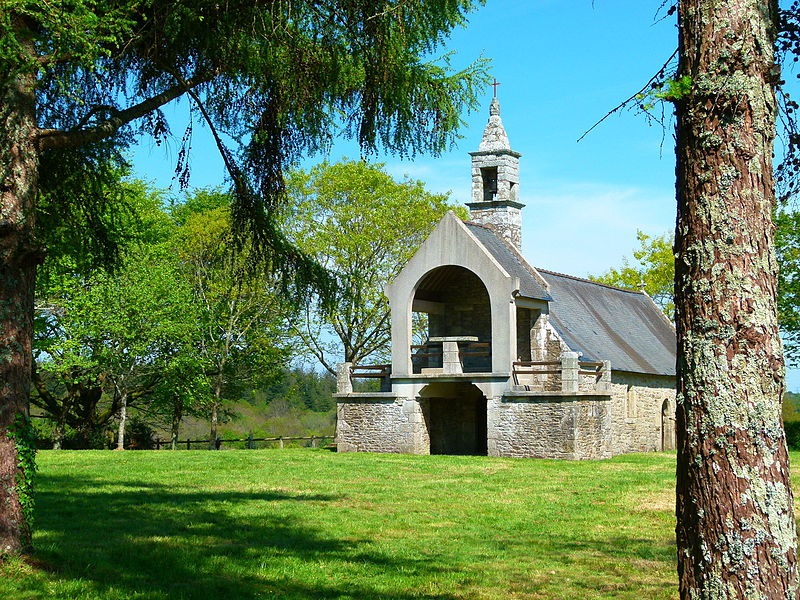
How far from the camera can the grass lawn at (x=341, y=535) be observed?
8203mm

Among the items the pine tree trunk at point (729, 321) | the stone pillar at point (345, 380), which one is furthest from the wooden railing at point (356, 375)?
the pine tree trunk at point (729, 321)

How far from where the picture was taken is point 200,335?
34531 mm

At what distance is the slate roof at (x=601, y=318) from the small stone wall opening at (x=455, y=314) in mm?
1385

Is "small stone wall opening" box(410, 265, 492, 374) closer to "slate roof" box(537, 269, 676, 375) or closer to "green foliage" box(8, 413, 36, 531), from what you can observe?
"slate roof" box(537, 269, 676, 375)

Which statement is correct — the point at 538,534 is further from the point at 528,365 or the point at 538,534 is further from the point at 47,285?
Answer: the point at 47,285

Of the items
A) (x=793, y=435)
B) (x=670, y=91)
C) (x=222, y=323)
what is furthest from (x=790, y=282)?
(x=670, y=91)

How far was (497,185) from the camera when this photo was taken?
3045 cm

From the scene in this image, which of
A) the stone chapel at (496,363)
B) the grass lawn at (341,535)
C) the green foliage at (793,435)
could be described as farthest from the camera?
the green foliage at (793,435)

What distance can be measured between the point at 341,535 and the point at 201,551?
6.52 ft

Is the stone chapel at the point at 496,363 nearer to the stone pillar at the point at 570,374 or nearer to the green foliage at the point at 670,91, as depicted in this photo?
the stone pillar at the point at 570,374

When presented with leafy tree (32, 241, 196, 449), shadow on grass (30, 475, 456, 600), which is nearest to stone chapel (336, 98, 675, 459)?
leafy tree (32, 241, 196, 449)

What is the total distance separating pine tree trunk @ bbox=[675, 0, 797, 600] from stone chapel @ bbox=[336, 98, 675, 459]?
67.1ft

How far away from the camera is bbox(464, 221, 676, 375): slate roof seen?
92.5ft

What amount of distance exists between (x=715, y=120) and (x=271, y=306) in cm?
3271
